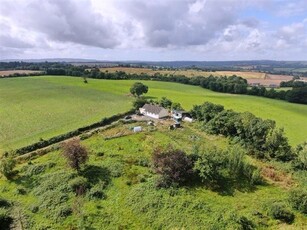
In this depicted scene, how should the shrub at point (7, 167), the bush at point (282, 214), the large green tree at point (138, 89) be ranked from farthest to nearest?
1. the large green tree at point (138, 89)
2. the shrub at point (7, 167)
3. the bush at point (282, 214)

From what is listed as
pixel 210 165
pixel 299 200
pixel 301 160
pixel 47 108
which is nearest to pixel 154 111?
pixel 47 108

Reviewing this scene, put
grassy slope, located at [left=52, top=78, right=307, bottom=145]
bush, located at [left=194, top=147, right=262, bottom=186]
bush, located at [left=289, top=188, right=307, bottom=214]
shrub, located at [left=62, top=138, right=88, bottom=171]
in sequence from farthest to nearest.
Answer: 1. grassy slope, located at [left=52, top=78, right=307, bottom=145]
2. shrub, located at [left=62, top=138, right=88, bottom=171]
3. bush, located at [left=194, top=147, right=262, bottom=186]
4. bush, located at [left=289, top=188, right=307, bottom=214]

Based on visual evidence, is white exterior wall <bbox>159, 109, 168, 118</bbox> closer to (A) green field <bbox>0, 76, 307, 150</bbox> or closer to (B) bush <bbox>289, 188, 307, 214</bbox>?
(A) green field <bbox>0, 76, 307, 150</bbox>

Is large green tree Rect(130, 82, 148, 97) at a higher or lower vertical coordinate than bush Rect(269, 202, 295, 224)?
higher

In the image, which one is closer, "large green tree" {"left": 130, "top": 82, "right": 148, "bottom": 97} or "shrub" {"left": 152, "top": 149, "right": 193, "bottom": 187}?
"shrub" {"left": 152, "top": 149, "right": 193, "bottom": 187}

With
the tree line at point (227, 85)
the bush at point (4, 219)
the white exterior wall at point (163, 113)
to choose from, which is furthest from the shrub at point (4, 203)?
the tree line at point (227, 85)

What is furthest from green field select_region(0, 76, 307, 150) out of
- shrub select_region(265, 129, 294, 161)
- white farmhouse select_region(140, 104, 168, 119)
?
shrub select_region(265, 129, 294, 161)

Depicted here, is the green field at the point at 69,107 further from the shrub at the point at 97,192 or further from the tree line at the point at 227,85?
the shrub at the point at 97,192
